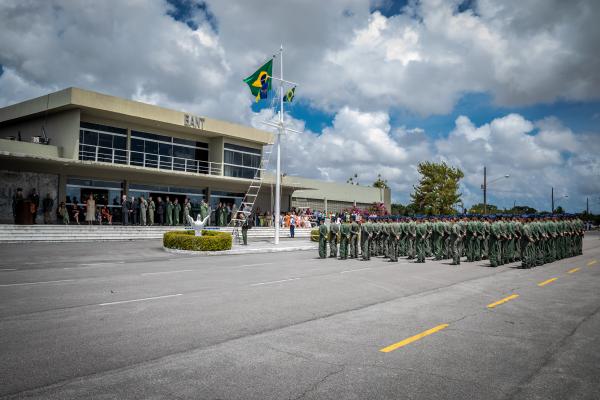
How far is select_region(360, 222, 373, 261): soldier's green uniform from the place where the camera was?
1797cm

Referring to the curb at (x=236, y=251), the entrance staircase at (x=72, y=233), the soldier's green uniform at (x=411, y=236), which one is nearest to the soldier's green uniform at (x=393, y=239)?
the soldier's green uniform at (x=411, y=236)

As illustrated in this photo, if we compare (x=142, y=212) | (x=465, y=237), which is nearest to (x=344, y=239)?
(x=465, y=237)

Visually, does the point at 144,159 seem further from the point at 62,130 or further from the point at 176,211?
the point at 62,130

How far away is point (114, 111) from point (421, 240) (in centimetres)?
2267

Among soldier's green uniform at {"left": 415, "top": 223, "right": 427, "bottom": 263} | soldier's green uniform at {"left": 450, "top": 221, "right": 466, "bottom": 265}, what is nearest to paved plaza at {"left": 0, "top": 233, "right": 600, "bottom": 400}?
soldier's green uniform at {"left": 450, "top": 221, "right": 466, "bottom": 265}

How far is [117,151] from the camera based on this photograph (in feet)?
106

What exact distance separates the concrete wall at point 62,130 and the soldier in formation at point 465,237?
1944 cm

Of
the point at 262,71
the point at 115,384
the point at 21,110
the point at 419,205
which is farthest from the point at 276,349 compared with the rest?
the point at 419,205

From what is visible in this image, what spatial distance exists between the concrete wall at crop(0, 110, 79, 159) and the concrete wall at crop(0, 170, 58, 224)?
2.12 metres

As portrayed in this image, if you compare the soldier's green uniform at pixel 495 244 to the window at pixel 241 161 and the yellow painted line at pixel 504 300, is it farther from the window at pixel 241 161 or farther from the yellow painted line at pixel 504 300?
the window at pixel 241 161

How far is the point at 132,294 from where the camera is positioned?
29.9 ft

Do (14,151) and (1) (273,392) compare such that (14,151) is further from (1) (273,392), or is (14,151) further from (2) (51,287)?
(1) (273,392)

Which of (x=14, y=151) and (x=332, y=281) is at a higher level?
(x=14, y=151)

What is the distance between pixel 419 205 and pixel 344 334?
163ft
